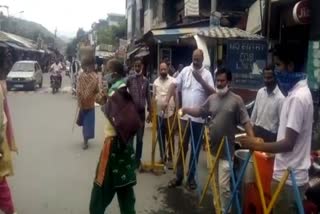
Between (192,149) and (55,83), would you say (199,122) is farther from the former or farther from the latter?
(55,83)

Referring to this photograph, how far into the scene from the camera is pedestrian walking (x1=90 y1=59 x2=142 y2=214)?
4573 mm

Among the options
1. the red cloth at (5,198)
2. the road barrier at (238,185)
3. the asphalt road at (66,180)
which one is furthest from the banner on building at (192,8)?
the red cloth at (5,198)

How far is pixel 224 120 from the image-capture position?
514 centimetres

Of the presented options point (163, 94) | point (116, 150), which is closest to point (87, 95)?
point (163, 94)

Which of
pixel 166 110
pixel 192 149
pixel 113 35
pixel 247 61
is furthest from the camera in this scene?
pixel 113 35

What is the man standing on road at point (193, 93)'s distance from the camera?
6.31m

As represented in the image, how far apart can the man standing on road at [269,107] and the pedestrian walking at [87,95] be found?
4186 millimetres

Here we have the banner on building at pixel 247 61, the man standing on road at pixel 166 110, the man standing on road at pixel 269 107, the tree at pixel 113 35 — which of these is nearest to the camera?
the man standing on road at pixel 269 107

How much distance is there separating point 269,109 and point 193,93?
3.82ft

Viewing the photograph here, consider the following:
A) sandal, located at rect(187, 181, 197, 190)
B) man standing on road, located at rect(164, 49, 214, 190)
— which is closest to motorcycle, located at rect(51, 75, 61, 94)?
man standing on road, located at rect(164, 49, 214, 190)

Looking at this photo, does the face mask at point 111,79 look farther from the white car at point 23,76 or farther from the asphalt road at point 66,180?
the white car at point 23,76

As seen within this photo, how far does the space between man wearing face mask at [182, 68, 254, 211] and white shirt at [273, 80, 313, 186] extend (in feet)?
4.57

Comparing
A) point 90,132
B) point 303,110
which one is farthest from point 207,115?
point 90,132

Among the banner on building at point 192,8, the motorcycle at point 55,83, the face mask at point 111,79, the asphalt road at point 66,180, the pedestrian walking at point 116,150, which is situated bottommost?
the asphalt road at point 66,180
